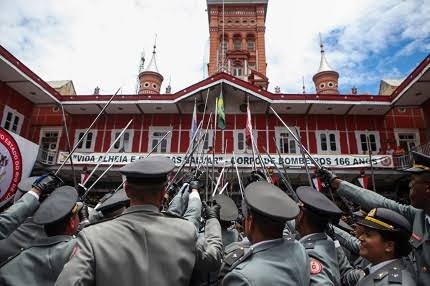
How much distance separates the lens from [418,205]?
8.30ft

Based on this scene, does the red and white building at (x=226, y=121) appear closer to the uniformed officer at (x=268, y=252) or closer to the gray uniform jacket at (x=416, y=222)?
the gray uniform jacket at (x=416, y=222)

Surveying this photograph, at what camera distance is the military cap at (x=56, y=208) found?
7.24ft

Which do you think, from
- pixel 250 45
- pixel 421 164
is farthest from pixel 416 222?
pixel 250 45

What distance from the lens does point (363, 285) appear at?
2021 mm

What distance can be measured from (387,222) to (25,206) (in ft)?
9.28

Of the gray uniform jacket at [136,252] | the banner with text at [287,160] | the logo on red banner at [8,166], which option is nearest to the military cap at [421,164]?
the gray uniform jacket at [136,252]

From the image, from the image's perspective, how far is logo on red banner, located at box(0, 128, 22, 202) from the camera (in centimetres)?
932

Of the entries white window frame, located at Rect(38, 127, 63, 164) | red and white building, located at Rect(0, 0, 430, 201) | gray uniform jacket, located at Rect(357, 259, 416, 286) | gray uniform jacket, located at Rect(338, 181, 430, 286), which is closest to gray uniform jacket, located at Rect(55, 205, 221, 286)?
gray uniform jacket, located at Rect(357, 259, 416, 286)

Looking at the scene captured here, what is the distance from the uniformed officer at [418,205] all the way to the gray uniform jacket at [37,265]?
2550 millimetres

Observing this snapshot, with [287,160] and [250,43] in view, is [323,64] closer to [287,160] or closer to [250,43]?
[250,43]

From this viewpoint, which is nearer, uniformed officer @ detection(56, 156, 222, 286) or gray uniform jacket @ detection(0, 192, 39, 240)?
uniformed officer @ detection(56, 156, 222, 286)

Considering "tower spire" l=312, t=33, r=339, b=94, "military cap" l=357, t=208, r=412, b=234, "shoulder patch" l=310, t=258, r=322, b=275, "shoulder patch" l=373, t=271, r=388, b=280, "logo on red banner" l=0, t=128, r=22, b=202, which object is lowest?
"shoulder patch" l=373, t=271, r=388, b=280

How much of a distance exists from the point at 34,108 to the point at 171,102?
29.1 feet

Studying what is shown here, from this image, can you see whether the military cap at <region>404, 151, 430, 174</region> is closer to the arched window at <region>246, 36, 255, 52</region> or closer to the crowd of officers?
the crowd of officers
